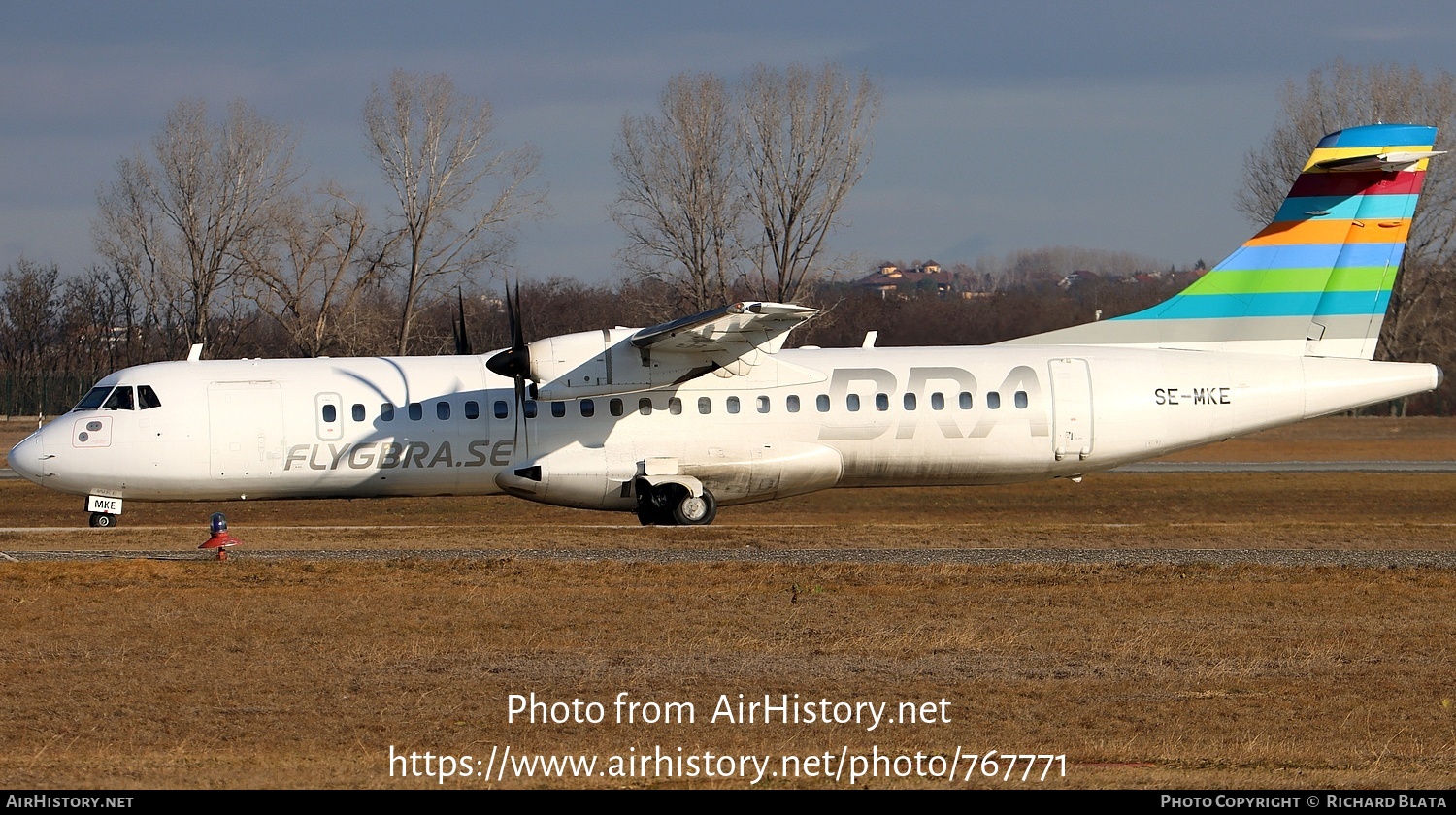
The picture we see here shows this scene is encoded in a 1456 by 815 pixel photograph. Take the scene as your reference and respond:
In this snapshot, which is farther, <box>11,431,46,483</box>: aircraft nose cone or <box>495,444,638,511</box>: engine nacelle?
<box>495,444,638,511</box>: engine nacelle

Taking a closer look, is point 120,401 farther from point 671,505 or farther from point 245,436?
point 671,505

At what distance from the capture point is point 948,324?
63.1 metres

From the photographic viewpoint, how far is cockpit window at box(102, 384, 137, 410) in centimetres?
2234

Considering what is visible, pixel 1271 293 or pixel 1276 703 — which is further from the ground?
pixel 1271 293

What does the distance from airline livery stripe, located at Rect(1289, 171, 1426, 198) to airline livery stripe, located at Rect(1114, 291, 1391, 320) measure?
5.62ft

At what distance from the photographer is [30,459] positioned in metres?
22.0

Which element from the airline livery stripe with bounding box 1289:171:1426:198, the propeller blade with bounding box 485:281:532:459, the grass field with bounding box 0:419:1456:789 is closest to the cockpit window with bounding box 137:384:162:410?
the grass field with bounding box 0:419:1456:789

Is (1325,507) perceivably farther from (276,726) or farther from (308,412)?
(276,726)

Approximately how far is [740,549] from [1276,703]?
31.1 feet

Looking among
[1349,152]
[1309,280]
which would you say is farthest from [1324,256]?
[1349,152]

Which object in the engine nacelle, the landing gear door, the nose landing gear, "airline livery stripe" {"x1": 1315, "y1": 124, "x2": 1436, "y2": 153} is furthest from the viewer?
"airline livery stripe" {"x1": 1315, "y1": 124, "x2": 1436, "y2": 153}

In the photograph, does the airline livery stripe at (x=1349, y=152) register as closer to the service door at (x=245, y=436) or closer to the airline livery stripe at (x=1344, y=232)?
the airline livery stripe at (x=1344, y=232)

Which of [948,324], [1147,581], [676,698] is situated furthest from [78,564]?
[948,324]

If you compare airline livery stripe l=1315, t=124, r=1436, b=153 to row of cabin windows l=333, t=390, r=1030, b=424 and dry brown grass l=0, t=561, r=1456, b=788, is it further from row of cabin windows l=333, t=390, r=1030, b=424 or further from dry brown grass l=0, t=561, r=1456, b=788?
dry brown grass l=0, t=561, r=1456, b=788
